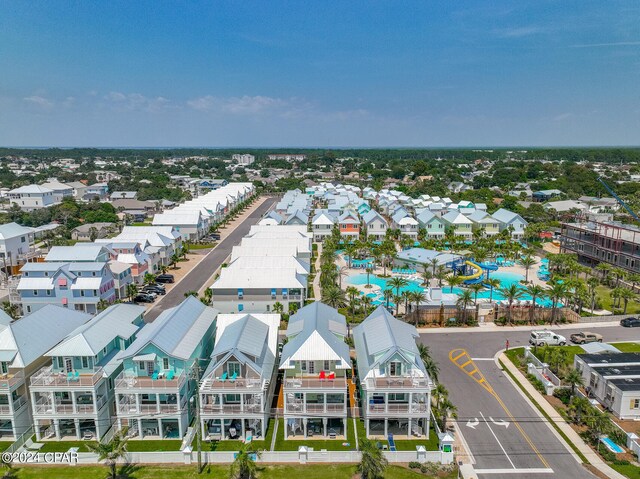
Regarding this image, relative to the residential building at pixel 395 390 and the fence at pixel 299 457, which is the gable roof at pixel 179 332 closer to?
the fence at pixel 299 457

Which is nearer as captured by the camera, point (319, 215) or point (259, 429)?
point (259, 429)

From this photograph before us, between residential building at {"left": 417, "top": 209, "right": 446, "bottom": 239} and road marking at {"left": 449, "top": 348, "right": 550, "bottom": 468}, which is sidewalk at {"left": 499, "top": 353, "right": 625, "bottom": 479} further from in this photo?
residential building at {"left": 417, "top": 209, "right": 446, "bottom": 239}

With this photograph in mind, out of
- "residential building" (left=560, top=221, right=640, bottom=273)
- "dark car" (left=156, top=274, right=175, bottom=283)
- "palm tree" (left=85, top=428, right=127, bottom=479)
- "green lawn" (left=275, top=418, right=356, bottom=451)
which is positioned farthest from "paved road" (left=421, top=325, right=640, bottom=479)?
"dark car" (left=156, top=274, right=175, bottom=283)

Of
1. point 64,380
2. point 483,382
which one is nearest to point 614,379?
point 483,382

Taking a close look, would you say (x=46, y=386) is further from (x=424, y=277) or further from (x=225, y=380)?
(x=424, y=277)

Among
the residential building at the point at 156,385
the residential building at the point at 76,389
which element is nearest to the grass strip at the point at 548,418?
the residential building at the point at 156,385

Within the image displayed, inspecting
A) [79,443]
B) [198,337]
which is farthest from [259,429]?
[79,443]
